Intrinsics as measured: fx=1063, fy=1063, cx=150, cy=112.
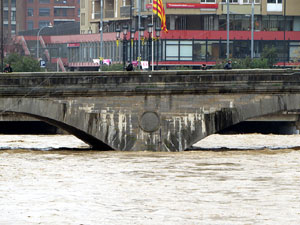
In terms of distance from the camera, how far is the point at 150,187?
37.8m

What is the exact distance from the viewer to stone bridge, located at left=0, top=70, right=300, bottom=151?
51.1 metres

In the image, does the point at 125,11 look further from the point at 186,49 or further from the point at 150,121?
the point at 150,121

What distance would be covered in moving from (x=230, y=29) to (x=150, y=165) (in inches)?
3355

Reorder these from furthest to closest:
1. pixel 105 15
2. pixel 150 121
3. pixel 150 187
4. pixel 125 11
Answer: pixel 105 15 → pixel 125 11 → pixel 150 121 → pixel 150 187

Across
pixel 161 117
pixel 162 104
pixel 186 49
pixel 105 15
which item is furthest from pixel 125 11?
pixel 161 117

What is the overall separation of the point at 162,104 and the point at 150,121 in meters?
1.01

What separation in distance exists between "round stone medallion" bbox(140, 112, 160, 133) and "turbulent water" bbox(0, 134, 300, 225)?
174 centimetres

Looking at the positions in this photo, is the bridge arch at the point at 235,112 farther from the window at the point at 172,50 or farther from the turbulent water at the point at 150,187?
the window at the point at 172,50

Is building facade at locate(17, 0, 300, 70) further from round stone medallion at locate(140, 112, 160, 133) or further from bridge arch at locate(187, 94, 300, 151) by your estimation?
round stone medallion at locate(140, 112, 160, 133)

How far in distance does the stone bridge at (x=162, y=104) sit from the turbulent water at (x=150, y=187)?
1.32 meters

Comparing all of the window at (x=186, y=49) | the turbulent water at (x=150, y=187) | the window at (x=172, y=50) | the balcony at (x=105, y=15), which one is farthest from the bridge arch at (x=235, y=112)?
the balcony at (x=105, y=15)

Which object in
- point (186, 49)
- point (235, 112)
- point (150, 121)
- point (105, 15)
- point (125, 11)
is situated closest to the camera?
point (150, 121)

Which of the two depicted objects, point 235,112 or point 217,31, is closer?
point 235,112

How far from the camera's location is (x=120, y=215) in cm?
3105
